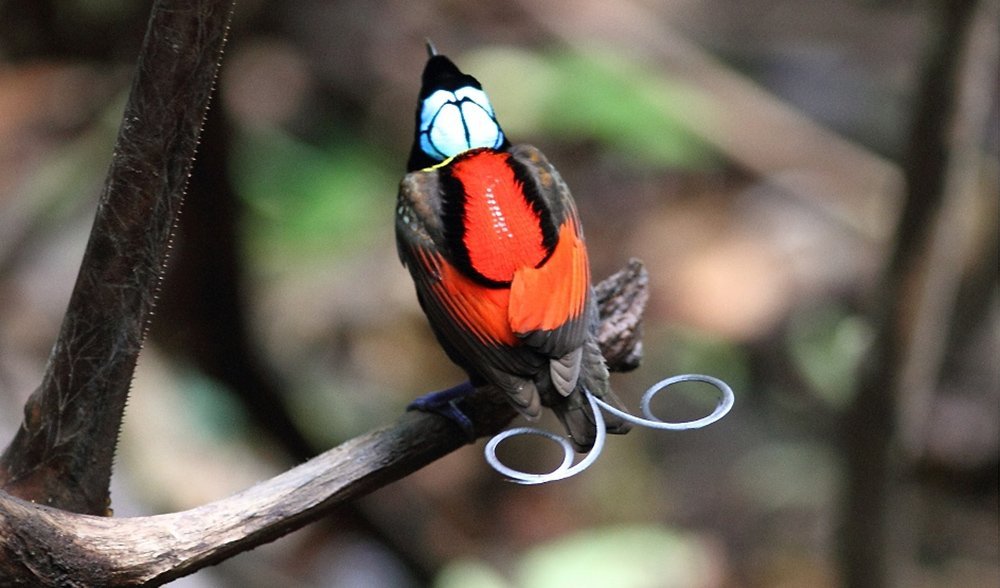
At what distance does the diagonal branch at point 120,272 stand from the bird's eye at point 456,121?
102 centimetres

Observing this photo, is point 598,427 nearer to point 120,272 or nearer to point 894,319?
point 120,272

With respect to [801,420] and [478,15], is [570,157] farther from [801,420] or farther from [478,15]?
[801,420]

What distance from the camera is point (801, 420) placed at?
6.18 m

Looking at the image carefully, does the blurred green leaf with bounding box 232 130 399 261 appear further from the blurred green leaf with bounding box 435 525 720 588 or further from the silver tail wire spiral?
the silver tail wire spiral

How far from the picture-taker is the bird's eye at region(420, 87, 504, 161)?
2.78 meters

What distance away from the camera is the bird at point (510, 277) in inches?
90.0

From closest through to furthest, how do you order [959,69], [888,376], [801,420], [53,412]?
[53,412]
[959,69]
[888,376]
[801,420]

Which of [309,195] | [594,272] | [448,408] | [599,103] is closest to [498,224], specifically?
[448,408]

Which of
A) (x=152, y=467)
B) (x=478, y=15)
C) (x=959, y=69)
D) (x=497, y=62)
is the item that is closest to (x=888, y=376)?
(x=959, y=69)

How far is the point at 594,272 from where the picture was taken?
6.33m

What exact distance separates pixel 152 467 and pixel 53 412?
2.73 metres

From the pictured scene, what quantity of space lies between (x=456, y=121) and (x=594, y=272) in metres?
3.61

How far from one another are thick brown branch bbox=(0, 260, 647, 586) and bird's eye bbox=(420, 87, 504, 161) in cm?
65

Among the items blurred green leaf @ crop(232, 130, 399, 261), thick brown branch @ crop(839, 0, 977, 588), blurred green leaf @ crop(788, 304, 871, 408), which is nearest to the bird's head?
Result: thick brown branch @ crop(839, 0, 977, 588)
